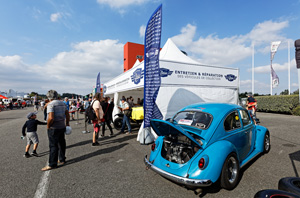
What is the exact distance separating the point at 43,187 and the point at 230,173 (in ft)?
11.2

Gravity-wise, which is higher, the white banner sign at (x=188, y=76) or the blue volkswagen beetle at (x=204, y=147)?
the white banner sign at (x=188, y=76)

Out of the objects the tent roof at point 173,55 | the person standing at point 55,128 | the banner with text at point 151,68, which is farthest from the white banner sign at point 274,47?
the person standing at point 55,128

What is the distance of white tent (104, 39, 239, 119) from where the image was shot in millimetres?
6047

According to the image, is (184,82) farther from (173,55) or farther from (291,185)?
(291,185)

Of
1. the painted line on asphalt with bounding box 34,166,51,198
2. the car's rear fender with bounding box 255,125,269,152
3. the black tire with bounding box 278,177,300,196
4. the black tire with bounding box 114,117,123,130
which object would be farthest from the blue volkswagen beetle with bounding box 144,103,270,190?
the black tire with bounding box 114,117,123,130

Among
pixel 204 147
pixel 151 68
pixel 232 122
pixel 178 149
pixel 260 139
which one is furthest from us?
pixel 151 68

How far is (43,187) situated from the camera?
279cm

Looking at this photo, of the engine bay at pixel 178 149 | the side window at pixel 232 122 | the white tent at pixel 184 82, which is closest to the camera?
the engine bay at pixel 178 149

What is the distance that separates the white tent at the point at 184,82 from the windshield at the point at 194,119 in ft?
7.27

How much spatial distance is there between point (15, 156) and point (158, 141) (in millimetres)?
4264

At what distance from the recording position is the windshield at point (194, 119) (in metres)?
3.03

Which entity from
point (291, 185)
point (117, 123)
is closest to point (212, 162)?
point (291, 185)

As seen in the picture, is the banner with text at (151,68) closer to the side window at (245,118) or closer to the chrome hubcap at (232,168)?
the side window at (245,118)

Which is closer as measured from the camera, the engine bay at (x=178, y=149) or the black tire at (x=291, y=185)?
the black tire at (x=291, y=185)
